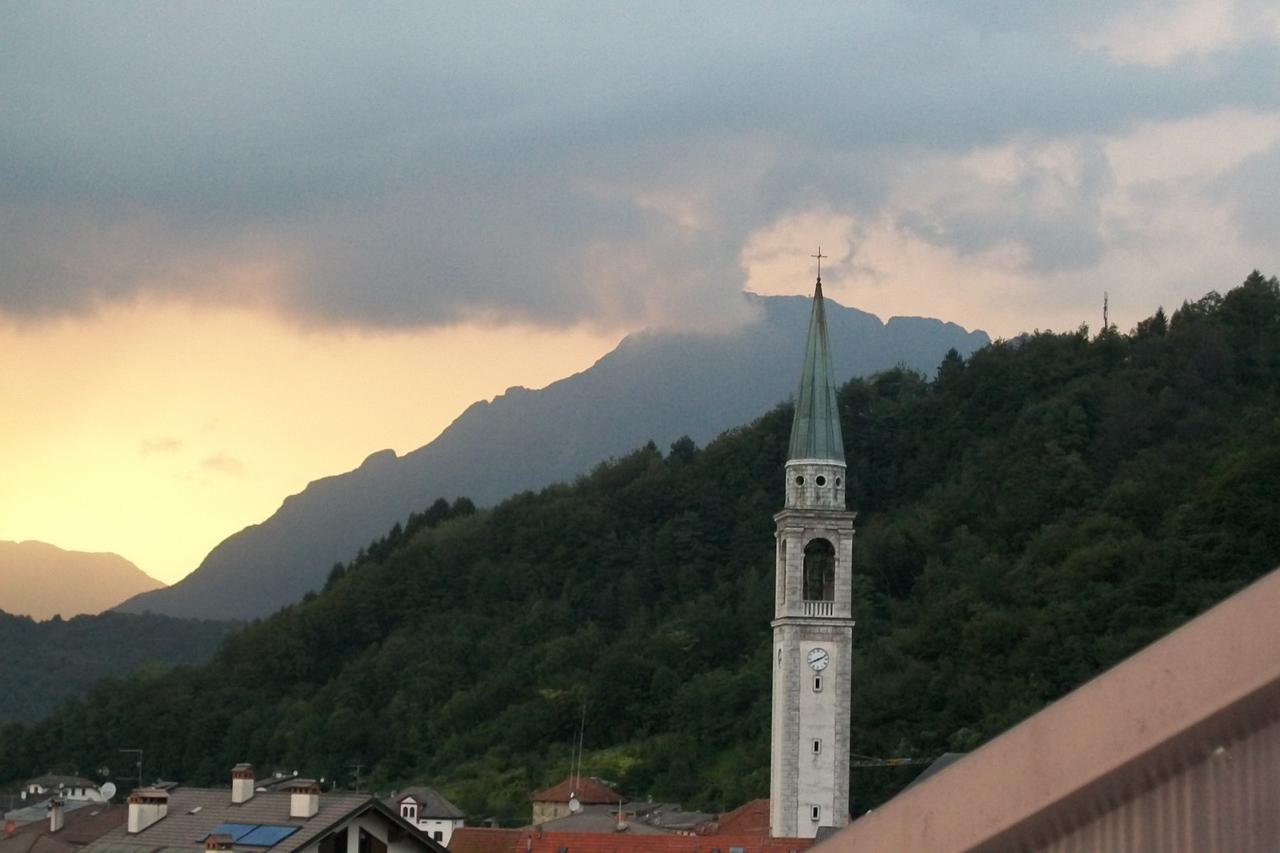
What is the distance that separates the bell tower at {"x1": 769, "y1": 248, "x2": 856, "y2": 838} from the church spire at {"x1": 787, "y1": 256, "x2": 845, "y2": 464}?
2 centimetres

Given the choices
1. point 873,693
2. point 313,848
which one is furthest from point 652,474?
point 313,848

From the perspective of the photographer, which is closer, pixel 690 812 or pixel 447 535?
pixel 690 812

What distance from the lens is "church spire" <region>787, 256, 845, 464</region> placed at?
50438 millimetres

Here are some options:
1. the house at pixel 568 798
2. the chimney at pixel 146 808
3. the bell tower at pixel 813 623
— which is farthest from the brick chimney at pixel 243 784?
the house at pixel 568 798

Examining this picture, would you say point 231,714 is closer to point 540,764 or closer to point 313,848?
point 540,764

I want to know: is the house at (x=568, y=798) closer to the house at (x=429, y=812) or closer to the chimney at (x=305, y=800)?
the house at (x=429, y=812)

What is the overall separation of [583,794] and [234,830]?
3689 centimetres

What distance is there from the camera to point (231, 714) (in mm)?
100000

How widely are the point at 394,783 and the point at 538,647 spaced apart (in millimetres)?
11718

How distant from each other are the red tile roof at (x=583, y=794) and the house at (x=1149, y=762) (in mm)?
61702

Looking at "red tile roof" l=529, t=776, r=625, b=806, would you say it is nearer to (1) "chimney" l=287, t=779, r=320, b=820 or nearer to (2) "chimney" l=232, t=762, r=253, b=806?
(2) "chimney" l=232, t=762, r=253, b=806

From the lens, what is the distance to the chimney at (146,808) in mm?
31531

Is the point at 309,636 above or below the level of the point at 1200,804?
above

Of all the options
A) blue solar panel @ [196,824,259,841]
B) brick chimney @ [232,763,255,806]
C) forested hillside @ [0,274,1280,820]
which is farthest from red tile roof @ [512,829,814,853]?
blue solar panel @ [196,824,259,841]
